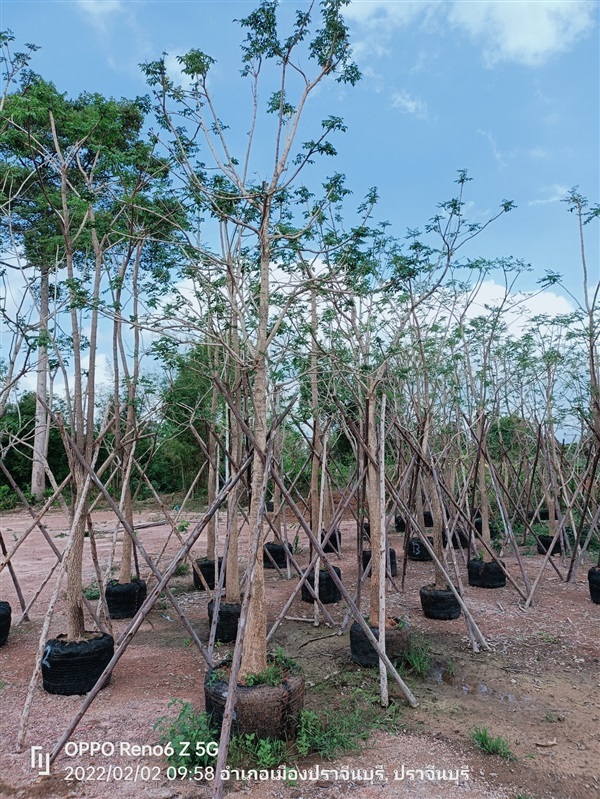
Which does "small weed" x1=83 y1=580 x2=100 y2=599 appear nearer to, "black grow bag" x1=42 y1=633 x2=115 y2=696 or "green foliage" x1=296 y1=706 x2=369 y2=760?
"black grow bag" x1=42 y1=633 x2=115 y2=696

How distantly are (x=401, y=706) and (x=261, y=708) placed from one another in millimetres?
1183

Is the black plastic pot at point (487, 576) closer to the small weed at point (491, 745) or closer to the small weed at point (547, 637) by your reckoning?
the small weed at point (547, 637)

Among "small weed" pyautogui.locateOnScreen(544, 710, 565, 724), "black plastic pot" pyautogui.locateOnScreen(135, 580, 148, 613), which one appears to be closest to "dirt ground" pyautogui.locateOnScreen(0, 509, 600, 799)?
"small weed" pyautogui.locateOnScreen(544, 710, 565, 724)

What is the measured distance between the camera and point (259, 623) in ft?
12.1

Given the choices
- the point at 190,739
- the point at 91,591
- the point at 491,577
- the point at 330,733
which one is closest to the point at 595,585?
the point at 491,577

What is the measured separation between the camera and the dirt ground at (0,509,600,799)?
2924mm

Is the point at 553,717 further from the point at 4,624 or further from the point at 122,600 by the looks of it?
the point at 4,624

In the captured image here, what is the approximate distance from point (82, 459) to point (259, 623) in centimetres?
181

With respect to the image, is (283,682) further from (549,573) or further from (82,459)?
(549,573)

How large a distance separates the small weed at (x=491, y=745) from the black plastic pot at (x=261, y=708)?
1093mm

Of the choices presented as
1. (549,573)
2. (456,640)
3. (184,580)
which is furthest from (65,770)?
(549,573)

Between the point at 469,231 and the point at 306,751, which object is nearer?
the point at 306,751

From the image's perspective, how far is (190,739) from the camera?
3146mm

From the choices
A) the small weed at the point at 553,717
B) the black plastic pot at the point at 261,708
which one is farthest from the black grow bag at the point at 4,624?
the small weed at the point at 553,717
